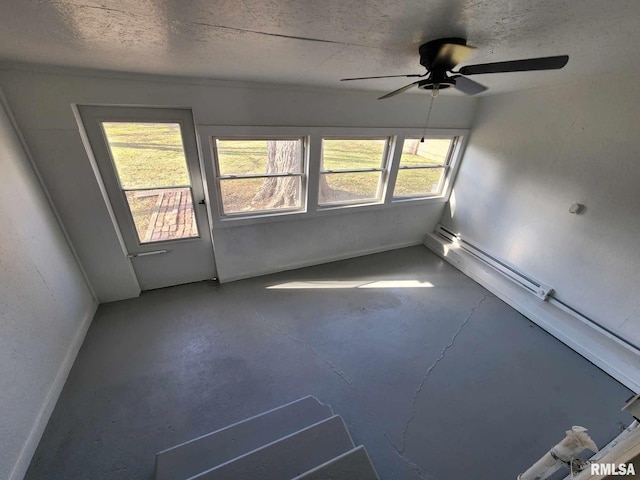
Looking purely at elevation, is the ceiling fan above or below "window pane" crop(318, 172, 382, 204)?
above

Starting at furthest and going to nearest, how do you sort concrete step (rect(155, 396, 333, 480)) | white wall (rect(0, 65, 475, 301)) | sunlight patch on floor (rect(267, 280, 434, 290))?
sunlight patch on floor (rect(267, 280, 434, 290)), white wall (rect(0, 65, 475, 301)), concrete step (rect(155, 396, 333, 480))

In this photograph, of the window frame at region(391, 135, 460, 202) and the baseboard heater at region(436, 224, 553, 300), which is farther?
the window frame at region(391, 135, 460, 202)

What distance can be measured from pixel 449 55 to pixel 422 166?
105 inches

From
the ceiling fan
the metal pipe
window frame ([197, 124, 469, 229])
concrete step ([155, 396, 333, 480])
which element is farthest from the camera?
window frame ([197, 124, 469, 229])

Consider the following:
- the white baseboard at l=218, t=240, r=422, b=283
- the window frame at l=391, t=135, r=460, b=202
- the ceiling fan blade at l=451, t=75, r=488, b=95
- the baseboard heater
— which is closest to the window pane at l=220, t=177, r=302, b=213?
the white baseboard at l=218, t=240, r=422, b=283

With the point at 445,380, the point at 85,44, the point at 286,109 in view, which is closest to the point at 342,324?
the point at 445,380

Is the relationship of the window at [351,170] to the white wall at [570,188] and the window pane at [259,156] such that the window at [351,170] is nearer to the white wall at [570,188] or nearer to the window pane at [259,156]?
the window pane at [259,156]

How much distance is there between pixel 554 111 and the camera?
111 inches

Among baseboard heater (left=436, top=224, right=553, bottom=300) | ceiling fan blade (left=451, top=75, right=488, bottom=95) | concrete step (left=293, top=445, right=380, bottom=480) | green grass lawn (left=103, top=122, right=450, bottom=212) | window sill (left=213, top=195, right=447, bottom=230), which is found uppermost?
ceiling fan blade (left=451, top=75, right=488, bottom=95)


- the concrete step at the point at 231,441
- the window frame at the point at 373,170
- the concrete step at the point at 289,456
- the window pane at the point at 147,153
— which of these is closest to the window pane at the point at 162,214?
the window pane at the point at 147,153

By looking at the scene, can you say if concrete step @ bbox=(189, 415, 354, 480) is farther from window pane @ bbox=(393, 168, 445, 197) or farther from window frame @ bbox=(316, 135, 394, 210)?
window pane @ bbox=(393, 168, 445, 197)

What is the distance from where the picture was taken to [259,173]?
3137 mm

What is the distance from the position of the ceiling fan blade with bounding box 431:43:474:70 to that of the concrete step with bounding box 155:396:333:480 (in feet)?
7.87

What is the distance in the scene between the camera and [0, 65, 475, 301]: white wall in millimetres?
2186
